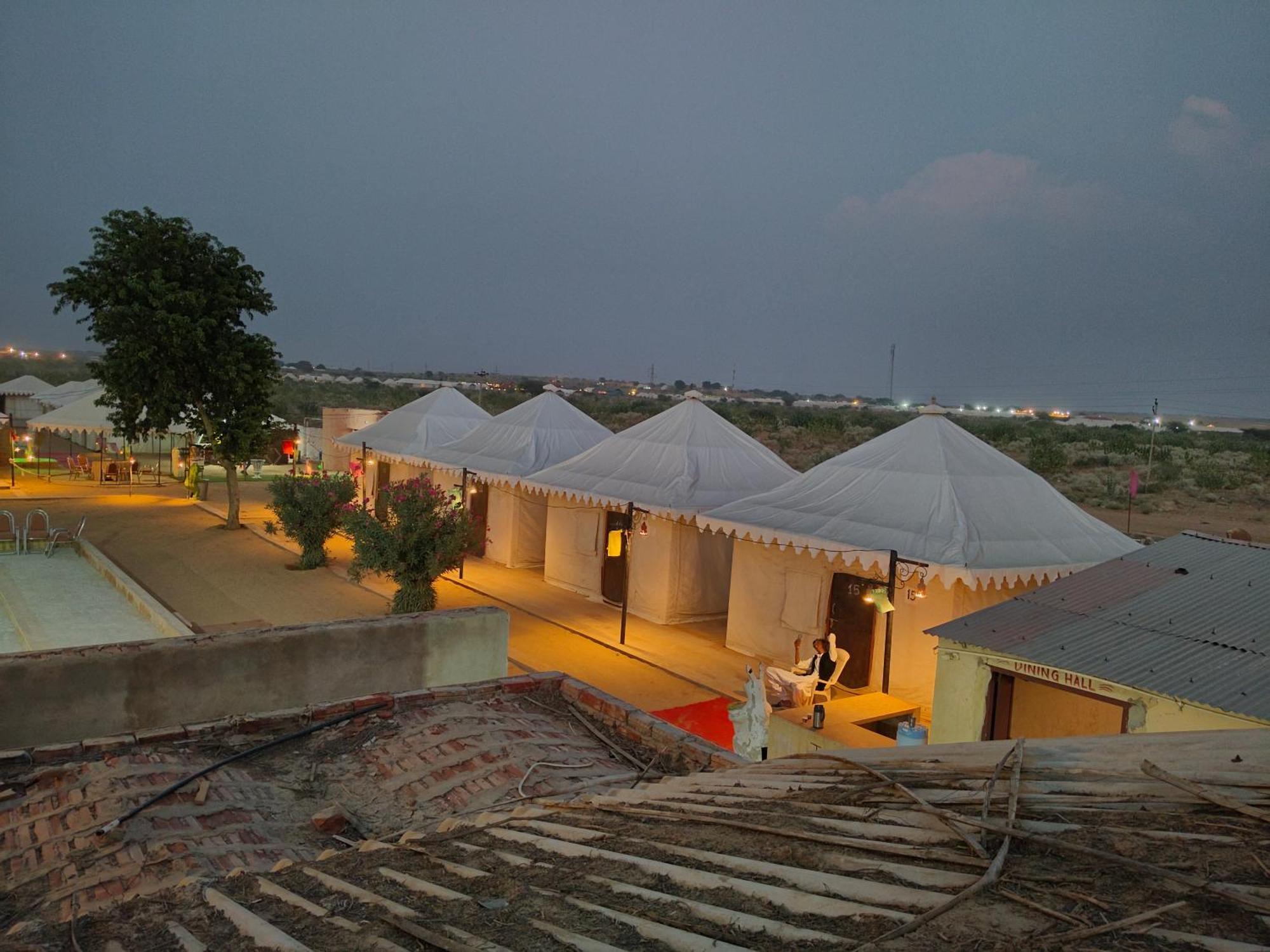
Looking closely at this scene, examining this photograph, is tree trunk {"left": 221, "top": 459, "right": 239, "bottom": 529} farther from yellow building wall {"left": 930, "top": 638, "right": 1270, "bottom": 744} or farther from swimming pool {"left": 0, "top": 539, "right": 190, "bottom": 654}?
yellow building wall {"left": 930, "top": 638, "right": 1270, "bottom": 744}

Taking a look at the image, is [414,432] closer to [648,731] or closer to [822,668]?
[822,668]

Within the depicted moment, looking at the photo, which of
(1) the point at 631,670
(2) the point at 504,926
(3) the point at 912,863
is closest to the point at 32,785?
(2) the point at 504,926

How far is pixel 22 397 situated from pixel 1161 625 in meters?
55.3

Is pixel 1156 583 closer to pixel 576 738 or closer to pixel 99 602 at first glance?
pixel 576 738

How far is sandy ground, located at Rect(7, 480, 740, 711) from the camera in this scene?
11.3 m

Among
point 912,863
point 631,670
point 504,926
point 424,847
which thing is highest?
point 912,863

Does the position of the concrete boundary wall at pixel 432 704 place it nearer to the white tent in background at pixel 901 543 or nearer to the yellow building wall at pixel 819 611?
the white tent in background at pixel 901 543

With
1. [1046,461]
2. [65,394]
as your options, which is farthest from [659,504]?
[65,394]

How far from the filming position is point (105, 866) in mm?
3904

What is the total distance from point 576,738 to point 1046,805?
12.6 ft

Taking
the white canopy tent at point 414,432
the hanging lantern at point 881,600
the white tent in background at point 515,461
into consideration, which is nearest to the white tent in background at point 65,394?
the white canopy tent at point 414,432

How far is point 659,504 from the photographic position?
13281 mm

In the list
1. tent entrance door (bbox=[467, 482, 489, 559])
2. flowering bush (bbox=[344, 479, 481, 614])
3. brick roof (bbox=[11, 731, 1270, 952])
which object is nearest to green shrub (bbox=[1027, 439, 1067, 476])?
tent entrance door (bbox=[467, 482, 489, 559])

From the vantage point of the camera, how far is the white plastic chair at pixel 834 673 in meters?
10.3
